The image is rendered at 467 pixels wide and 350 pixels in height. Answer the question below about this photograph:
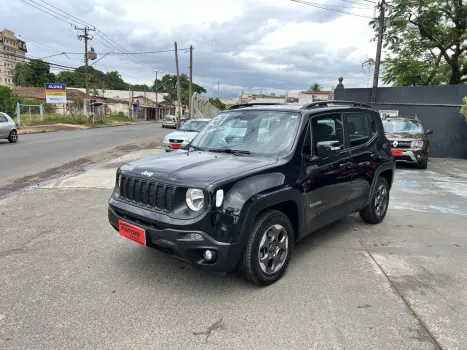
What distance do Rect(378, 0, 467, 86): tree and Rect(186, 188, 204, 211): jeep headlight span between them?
20833 mm

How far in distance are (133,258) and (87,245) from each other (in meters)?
0.79

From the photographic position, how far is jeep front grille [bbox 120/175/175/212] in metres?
3.17

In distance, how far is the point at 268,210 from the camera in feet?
11.1

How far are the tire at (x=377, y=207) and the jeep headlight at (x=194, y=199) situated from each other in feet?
10.3

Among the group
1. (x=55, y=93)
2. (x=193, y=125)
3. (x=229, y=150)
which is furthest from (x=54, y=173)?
(x=55, y=93)

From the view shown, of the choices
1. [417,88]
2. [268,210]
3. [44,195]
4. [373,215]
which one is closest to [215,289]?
[268,210]

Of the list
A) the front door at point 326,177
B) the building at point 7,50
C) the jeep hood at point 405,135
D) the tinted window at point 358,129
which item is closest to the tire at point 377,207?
the tinted window at point 358,129

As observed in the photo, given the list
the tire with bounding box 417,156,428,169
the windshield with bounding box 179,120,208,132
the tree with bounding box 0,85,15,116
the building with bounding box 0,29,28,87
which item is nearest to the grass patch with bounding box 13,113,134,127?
the tree with bounding box 0,85,15,116

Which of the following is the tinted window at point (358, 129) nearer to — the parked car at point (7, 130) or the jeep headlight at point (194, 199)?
the jeep headlight at point (194, 199)

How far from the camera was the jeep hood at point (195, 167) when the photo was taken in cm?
310

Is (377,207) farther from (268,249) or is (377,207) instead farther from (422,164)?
(422,164)

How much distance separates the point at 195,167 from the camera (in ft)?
11.1

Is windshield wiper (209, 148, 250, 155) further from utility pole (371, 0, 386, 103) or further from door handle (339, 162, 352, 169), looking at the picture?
utility pole (371, 0, 386, 103)

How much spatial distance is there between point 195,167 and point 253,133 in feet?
3.52
